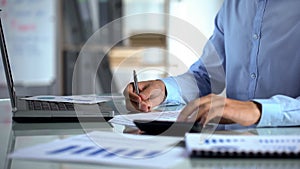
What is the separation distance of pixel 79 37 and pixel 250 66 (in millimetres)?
2850

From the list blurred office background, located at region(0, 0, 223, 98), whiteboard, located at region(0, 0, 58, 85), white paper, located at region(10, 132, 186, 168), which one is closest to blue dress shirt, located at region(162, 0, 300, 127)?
white paper, located at region(10, 132, 186, 168)

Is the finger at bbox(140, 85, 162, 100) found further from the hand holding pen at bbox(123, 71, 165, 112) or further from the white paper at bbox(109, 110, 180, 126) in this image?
the white paper at bbox(109, 110, 180, 126)

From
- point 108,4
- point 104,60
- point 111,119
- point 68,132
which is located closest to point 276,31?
point 111,119

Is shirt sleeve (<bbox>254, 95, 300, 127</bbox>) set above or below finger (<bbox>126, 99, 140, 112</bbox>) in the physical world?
above

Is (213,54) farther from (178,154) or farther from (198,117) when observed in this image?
(178,154)

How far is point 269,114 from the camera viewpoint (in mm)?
929

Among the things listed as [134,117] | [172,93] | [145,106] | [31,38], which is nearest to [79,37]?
[31,38]

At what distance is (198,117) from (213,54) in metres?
0.72

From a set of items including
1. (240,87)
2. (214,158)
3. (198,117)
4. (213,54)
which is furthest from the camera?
(213,54)

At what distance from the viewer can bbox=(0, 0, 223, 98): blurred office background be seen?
3504 mm

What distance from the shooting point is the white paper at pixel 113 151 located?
23.5 inches

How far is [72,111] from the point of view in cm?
105

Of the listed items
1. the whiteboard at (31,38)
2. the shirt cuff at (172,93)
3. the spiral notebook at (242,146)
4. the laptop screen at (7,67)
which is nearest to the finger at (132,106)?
the shirt cuff at (172,93)

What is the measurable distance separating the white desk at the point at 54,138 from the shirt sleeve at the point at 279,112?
27 millimetres
